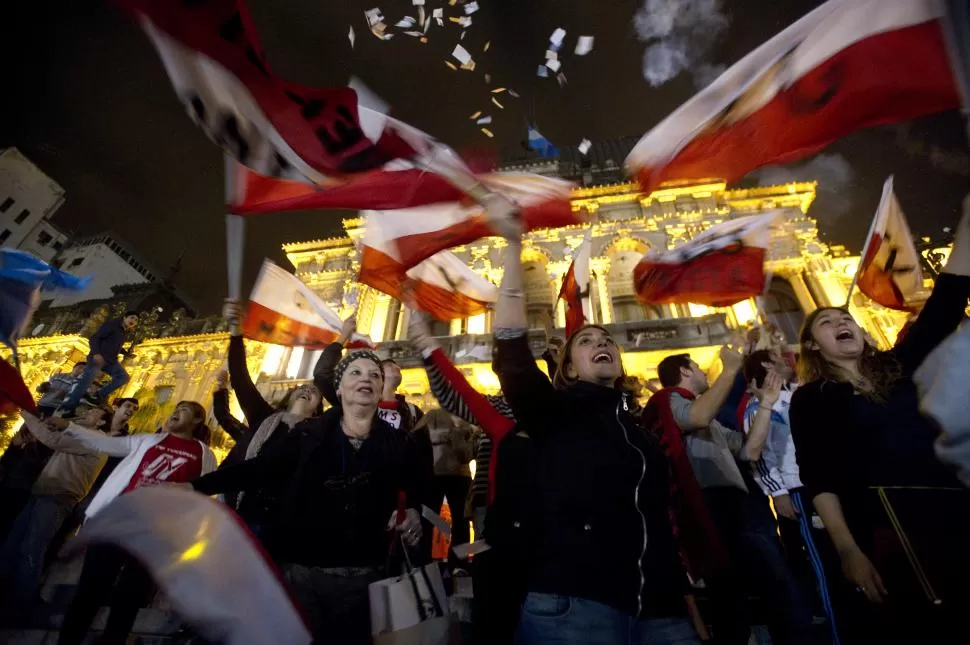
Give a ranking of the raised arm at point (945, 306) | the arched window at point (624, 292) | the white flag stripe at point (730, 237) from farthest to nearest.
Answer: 1. the arched window at point (624, 292)
2. the white flag stripe at point (730, 237)
3. the raised arm at point (945, 306)

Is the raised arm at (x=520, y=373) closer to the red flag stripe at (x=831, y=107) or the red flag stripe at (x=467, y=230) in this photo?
the red flag stripe at (x=831, y=107)

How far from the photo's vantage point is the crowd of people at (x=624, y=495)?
168 cm

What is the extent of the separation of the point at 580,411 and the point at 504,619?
0.93 m

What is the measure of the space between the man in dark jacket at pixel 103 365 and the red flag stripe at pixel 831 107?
306 inches

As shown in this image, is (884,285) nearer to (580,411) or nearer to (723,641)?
(723,641)

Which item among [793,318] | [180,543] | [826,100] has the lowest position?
[180,543]

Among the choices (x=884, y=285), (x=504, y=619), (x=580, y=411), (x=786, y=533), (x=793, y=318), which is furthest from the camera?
(x=793, y=318)

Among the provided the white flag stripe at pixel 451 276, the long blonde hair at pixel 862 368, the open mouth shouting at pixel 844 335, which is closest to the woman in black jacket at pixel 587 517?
the long blonde hair at pixel 862 368

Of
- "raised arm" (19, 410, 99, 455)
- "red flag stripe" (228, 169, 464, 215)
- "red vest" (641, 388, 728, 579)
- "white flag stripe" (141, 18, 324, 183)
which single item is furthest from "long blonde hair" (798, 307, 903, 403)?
"raised arm" (19, 410, 99, 455)

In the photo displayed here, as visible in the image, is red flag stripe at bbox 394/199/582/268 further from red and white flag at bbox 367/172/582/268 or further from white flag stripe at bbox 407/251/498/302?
white flag stripe at bbox 407/251/498/302

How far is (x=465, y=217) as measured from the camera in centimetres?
516

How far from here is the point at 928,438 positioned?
5.97ft

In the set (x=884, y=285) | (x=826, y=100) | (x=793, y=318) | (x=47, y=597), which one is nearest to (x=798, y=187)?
(x=793, y=318)

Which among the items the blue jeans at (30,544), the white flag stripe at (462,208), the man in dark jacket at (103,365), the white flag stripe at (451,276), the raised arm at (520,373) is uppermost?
the white flag stripe at (451,276)
